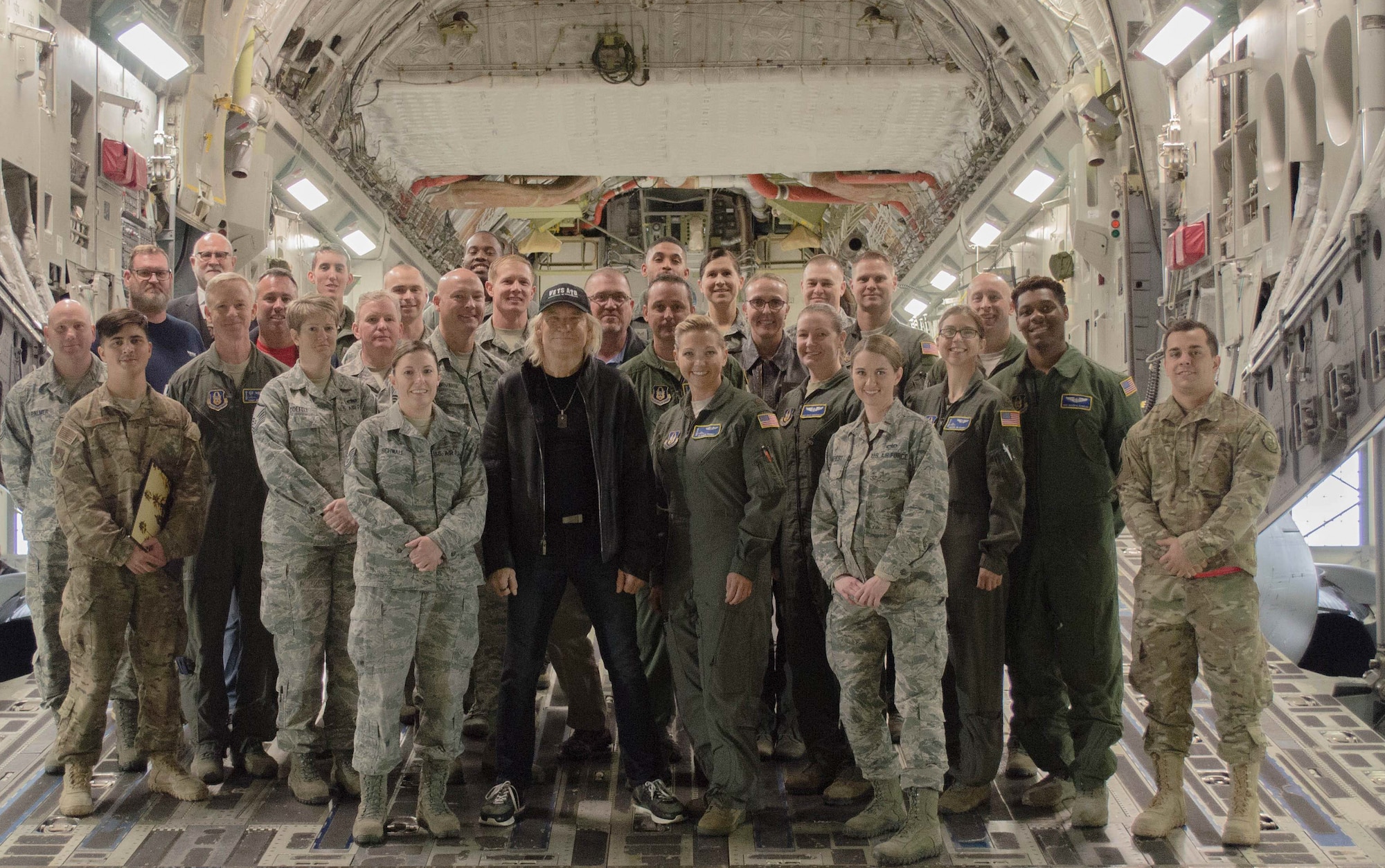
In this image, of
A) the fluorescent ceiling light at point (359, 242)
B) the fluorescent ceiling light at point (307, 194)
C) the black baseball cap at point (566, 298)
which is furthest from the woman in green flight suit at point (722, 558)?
the fluorescent ceiling light at point (359, 242)

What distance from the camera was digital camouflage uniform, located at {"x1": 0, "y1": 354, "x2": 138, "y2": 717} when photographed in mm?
4160

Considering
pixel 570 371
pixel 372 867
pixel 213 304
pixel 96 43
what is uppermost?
pixel 96 43

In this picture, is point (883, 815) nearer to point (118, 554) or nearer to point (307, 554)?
point (307, 554)

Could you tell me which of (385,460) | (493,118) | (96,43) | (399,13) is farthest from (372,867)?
(493,118)

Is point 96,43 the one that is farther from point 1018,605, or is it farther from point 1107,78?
point 1107,78

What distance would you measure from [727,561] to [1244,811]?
6.21 ft

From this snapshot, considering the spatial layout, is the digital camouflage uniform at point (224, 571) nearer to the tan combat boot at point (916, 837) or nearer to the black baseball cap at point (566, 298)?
the black baseball cap at point (566, 298)

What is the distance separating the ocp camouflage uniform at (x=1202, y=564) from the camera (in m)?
3.56

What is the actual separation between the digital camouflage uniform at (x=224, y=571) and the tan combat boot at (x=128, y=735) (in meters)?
0.22

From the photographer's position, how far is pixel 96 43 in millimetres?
6164

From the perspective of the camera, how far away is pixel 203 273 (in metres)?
5.36

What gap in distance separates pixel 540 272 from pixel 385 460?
49.1 feet

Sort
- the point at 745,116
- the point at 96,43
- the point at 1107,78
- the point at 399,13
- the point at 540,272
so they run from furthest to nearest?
the point at 540,272, the point at 745,116, the point at 399,13, the point at 1107,78, the point at 96,43

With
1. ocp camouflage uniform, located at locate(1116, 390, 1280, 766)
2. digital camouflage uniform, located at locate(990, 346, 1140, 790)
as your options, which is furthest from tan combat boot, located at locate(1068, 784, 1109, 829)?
ocp camouflage uniform, located at locate(1116, 390, 1280, 766)
